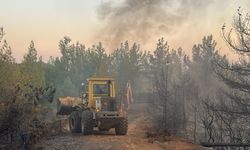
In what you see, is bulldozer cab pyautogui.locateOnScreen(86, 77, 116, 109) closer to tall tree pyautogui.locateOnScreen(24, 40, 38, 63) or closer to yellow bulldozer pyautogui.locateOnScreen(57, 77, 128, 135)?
yellow bulldozer pyautogui.locateOnScreen(57, 77, 128, 135)

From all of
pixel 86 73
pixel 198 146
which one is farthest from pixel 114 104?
pixel 86 73

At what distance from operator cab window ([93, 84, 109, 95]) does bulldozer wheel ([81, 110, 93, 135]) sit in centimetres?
159

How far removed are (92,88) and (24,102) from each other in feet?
32.3

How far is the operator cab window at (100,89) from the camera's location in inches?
960

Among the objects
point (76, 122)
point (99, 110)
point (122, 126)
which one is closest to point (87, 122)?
point (99, 110)

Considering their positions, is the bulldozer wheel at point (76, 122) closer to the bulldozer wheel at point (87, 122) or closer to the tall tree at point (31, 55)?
the bulldozer wheel at point (87, 122)

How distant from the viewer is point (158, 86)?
3653 cm

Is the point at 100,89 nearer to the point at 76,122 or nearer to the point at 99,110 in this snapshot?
→ the point at 99,110

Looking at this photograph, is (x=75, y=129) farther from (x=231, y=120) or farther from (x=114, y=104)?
(x=231, y=120)

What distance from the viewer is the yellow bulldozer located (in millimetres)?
23047

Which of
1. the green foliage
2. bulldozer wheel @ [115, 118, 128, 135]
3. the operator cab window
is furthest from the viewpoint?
the green foliage

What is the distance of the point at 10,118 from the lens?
44.5 feet

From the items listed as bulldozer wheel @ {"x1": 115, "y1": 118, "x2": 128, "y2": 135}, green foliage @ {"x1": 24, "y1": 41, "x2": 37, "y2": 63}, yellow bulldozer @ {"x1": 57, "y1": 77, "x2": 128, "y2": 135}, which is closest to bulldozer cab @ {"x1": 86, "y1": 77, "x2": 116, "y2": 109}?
yellow bulldozer @ {"x1": 57, "y1": 77, "x2": 128, "y2": 135}

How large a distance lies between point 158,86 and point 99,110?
543 inches
